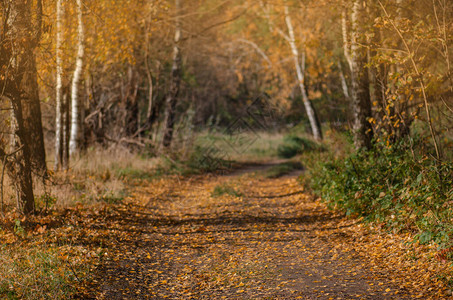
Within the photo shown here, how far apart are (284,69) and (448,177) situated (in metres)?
20.3

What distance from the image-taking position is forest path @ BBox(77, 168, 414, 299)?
5.32m

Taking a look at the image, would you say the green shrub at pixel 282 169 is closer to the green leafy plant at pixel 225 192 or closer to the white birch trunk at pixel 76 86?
the green leafy plant at pixel 225 192

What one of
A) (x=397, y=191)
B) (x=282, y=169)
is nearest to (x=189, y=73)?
(x=282, y=169)

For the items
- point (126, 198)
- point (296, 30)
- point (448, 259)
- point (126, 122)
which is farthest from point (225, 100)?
point (448, 259)

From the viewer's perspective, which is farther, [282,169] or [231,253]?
[282,169]

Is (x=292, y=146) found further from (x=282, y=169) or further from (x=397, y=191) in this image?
(x=397, y=191)

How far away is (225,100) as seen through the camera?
33.0 meters

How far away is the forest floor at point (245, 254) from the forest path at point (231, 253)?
0.01 meters

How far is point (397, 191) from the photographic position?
730 centimetres

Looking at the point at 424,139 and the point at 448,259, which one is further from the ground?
the point at 424,139

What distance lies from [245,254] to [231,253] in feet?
0.81

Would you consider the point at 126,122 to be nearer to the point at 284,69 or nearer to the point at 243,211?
the point at 243,211

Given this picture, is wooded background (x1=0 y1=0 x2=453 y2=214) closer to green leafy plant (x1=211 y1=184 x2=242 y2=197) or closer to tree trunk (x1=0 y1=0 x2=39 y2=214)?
tree trunk (x1=0 y1=0 x2=39 y2=214)

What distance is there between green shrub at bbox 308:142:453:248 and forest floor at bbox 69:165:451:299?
317 mm
